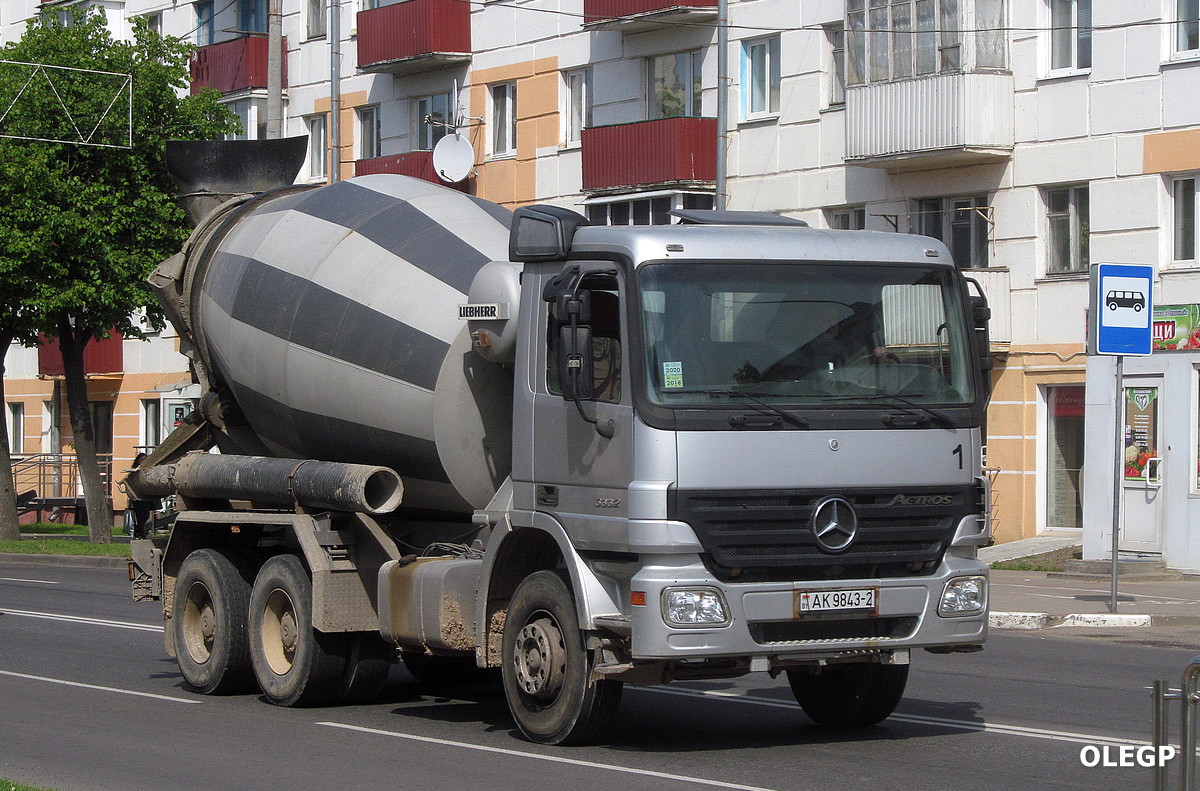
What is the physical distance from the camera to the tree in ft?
99.1

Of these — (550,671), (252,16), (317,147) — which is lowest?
(550,671)

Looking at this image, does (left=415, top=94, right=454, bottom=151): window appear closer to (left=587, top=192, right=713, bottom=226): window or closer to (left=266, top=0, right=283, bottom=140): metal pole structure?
(left=587, top=192, right=713, bottom=226): window

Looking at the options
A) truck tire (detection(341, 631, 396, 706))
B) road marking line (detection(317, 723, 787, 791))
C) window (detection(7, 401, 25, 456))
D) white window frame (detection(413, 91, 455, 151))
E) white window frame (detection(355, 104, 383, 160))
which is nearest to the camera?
road marking line (detection(317, 723, 787, 791))

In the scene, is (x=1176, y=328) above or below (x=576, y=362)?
above

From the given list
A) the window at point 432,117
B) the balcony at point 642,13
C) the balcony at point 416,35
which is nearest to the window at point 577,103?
the balcony at point 642,13

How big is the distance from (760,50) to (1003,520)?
31.4 ft

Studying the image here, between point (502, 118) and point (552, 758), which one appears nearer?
point (552, 758)

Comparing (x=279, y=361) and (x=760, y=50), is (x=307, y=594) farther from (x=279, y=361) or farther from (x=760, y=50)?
(x=760, y=50)

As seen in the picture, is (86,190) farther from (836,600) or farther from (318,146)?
(836,600)

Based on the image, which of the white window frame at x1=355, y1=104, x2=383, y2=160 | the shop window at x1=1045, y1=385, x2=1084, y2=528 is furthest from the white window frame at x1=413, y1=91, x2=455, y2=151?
the shop window at x1=1045, y1=385, x2=1084, y2=528

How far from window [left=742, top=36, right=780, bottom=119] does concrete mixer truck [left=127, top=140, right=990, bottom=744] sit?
2023 centimetres

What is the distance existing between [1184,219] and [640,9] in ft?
35.8

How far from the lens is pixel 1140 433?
2400 cm

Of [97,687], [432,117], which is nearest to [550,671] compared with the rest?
[97,687]
